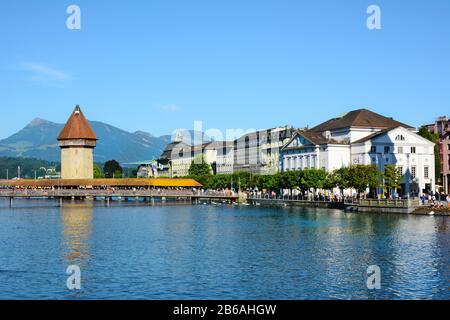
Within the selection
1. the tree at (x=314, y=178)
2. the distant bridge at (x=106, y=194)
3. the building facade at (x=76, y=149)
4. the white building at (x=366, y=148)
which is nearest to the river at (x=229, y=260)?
the distant bridge at (x=106, y=194)

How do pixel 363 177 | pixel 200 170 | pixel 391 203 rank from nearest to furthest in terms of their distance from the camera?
1. pixel 391 203
2. pixel 363 177
3. pixel 200 170

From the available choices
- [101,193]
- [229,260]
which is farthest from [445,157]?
[229,260]

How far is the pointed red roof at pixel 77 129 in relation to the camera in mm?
127806

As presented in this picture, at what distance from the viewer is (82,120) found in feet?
422

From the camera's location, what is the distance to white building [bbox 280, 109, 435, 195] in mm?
94375

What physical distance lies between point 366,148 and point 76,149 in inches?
2222

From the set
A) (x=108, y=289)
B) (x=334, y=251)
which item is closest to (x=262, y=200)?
(x=334, y=251)

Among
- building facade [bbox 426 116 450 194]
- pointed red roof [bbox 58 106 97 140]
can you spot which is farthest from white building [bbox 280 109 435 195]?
pointed red roof [bbox 58 106 97 140]

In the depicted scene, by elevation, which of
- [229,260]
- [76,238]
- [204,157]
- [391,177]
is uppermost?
[204,157]

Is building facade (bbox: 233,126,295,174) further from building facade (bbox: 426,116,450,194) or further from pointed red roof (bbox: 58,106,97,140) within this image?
building facade (bbox: 426,116,450,194)

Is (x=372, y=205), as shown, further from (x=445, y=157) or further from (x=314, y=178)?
(x=445, y=157)

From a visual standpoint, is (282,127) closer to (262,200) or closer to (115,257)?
(262,200)

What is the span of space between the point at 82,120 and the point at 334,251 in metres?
97.9

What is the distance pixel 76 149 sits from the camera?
419 ft
